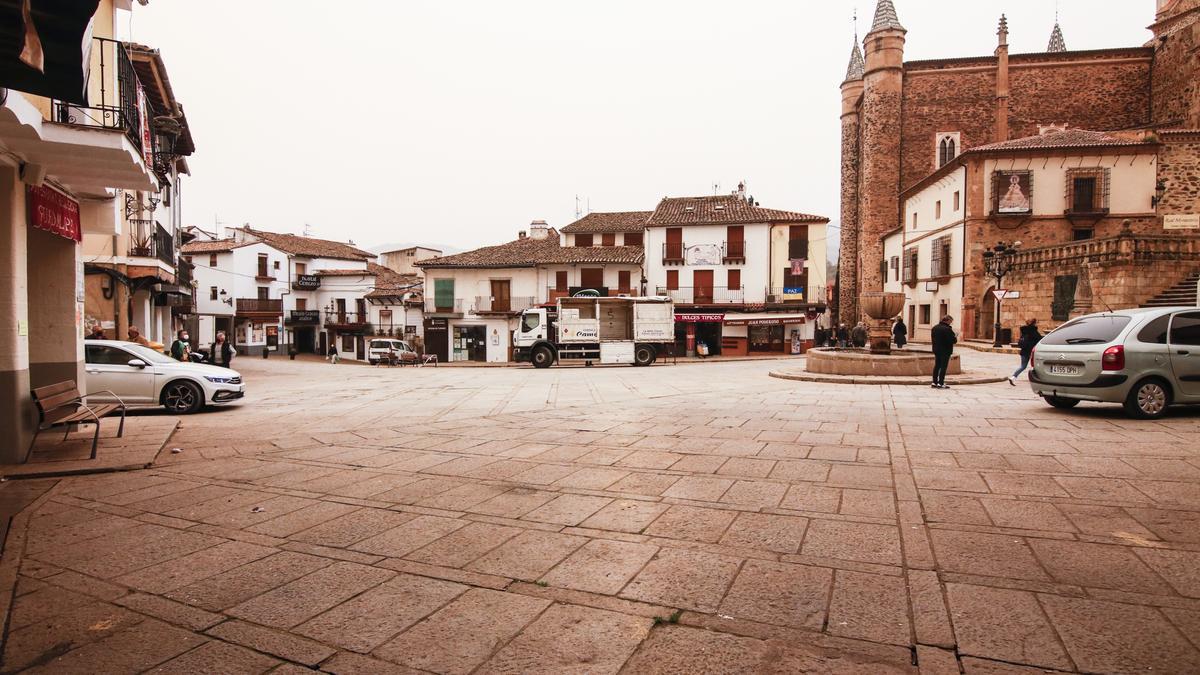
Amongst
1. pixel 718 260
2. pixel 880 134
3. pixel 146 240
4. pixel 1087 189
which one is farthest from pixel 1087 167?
pixel 146 240

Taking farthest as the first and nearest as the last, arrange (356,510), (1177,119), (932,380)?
(1177,119) < (932,380) < (356,510)

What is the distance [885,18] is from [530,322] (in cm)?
2855

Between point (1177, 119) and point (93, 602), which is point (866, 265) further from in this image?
point (93, 602)

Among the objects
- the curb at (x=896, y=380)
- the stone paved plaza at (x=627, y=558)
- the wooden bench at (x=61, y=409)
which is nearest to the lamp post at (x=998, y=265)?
the curb at (x=896, y=380)

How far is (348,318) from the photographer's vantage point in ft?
165

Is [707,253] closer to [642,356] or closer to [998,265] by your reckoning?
[642,356]

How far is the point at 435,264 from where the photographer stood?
3778 cm

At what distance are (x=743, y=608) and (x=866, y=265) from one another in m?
40.7

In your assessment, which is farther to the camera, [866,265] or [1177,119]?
[866,265]

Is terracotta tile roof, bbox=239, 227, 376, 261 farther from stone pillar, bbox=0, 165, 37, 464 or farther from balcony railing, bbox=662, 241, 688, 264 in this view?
stone pillar, bbox=0, 165, 37, 464

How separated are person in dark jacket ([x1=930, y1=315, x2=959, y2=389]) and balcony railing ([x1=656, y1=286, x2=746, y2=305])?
74.1ft

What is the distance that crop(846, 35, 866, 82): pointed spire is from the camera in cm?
4357

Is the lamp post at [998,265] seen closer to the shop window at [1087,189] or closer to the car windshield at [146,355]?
the shop window at [1087,189]

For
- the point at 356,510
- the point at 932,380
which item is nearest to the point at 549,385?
the point at 932,380
